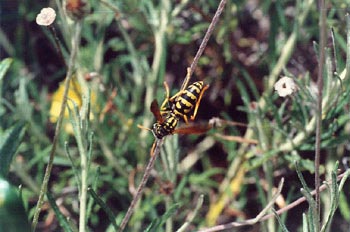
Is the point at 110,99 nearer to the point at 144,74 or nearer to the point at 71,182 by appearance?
the point at 144,74

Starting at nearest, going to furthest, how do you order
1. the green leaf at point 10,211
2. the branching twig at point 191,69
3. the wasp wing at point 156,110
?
the green leaf at point 10,211 < the branching twig at point 191,69 < the wasp wing at point 156,110

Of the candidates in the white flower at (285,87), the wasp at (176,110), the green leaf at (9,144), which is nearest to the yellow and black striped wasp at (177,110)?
the wasp at (176,110)

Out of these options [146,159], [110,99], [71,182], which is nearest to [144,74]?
[110,99]

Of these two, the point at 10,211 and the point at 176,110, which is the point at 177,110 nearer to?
the point at 176,110

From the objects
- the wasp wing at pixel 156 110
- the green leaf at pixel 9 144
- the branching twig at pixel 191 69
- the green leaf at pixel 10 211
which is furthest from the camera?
the green leaf at pixel 9 144

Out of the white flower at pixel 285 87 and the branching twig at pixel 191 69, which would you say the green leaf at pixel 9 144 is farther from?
the white flower at pixel 285 87

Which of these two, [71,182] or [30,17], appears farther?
[30,17]

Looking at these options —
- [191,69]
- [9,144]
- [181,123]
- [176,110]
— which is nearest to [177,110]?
[176,110]

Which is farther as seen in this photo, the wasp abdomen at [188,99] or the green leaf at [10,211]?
the wasp abdomen at [188,99]

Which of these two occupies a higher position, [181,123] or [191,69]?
[191,69]
